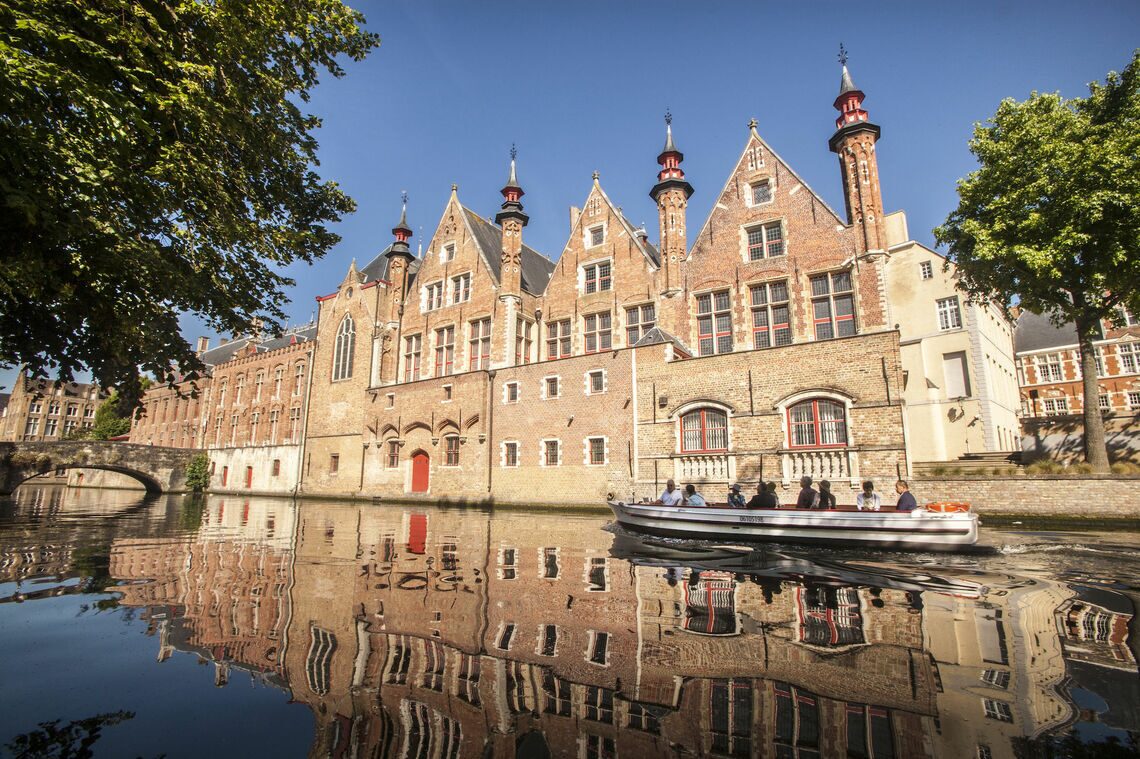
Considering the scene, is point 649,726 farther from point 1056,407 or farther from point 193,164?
point 1056,407

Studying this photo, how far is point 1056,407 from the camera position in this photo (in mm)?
39875

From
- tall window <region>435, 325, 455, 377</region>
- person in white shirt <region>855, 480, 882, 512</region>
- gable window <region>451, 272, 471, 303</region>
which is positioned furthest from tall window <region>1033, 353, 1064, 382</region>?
tall window <region>435, 325, 455, 377</region>

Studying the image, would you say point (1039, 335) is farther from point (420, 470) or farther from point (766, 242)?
point (420, 470)

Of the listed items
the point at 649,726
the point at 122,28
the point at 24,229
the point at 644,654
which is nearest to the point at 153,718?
the point at 649,726

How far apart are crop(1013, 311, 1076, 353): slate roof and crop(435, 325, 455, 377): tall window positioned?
43.2m

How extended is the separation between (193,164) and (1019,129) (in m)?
23.9

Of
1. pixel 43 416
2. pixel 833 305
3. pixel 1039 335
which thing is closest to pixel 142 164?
pixel 833 305

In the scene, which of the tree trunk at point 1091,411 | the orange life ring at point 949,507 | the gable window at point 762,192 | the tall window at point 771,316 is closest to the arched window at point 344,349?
the tall window at point 771,316

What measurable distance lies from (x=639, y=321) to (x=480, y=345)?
8928 mm

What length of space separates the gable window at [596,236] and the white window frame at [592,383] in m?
6.88

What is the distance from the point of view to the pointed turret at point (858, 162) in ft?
62.4

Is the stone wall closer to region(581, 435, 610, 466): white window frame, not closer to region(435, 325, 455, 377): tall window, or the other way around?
region(581, 435, 610, 466): white window frame

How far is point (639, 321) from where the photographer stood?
2386cm

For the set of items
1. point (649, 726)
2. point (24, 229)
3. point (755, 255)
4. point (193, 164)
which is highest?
point (755, 255)
